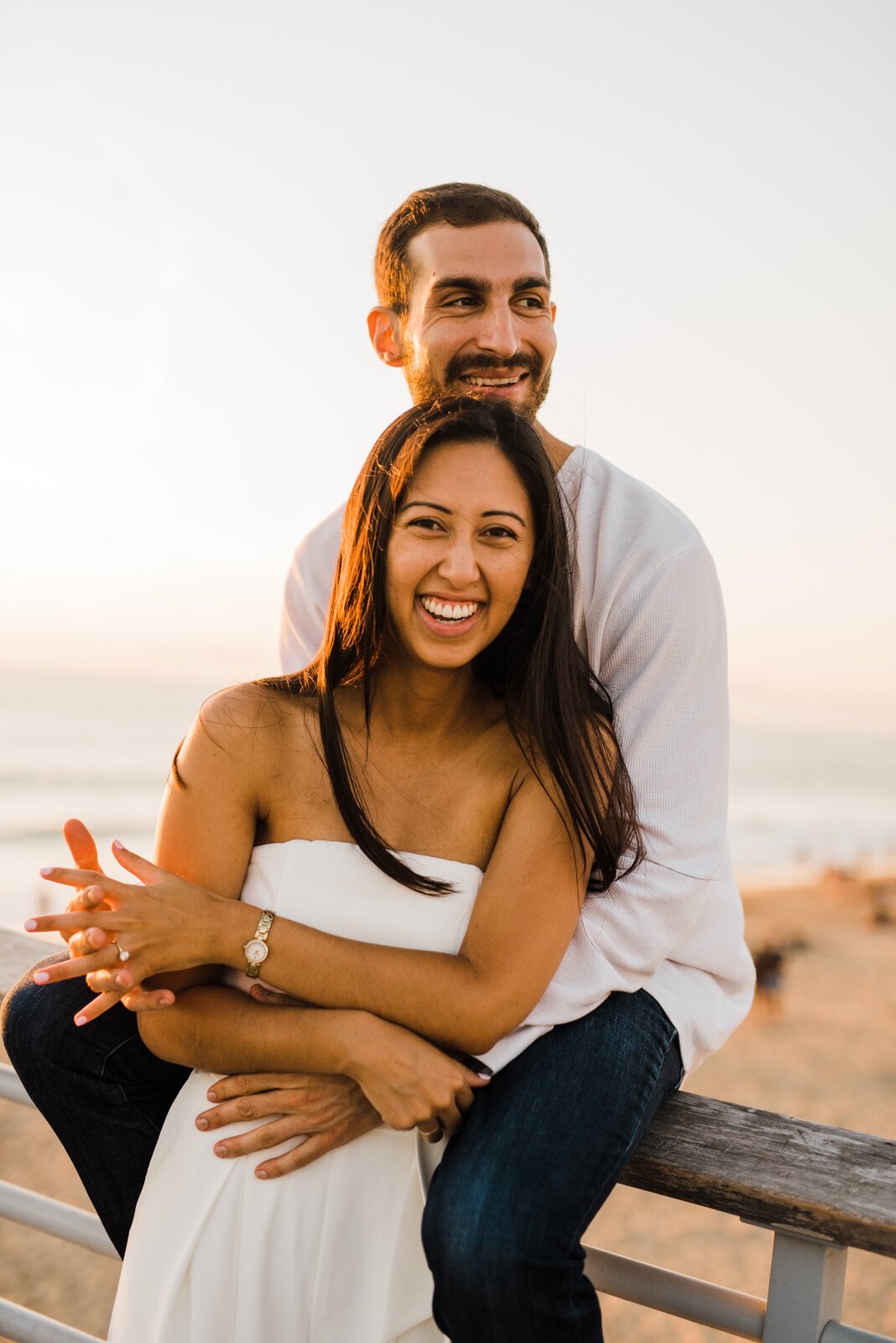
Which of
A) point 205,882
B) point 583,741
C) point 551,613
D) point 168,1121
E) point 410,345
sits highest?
point 410,345

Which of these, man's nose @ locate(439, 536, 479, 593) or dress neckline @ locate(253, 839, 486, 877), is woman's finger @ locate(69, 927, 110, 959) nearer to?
dress neckline @ locate(253, 839, 486, 877)

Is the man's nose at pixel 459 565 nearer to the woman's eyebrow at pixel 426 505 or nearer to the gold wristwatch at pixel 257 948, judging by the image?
the woman's eyebrow at pixel 426 505

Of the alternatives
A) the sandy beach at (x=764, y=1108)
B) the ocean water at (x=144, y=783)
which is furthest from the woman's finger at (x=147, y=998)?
the ocean water at (x=144, y=783)

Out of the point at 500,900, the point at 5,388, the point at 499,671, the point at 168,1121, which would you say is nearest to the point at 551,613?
the point at 499,671

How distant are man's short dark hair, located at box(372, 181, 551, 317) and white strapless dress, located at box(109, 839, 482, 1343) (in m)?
2.03

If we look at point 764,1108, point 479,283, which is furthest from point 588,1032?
point 764,1108

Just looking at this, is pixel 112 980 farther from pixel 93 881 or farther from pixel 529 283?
pixel 529 283

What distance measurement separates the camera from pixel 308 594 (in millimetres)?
2582

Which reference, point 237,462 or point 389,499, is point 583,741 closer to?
point 389,499

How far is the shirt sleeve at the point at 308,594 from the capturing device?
2578mm

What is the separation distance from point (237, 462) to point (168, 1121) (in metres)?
27.6

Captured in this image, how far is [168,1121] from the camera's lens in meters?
1.73

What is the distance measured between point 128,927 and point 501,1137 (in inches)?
24.8

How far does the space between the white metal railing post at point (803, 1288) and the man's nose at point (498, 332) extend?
74.3 inches
